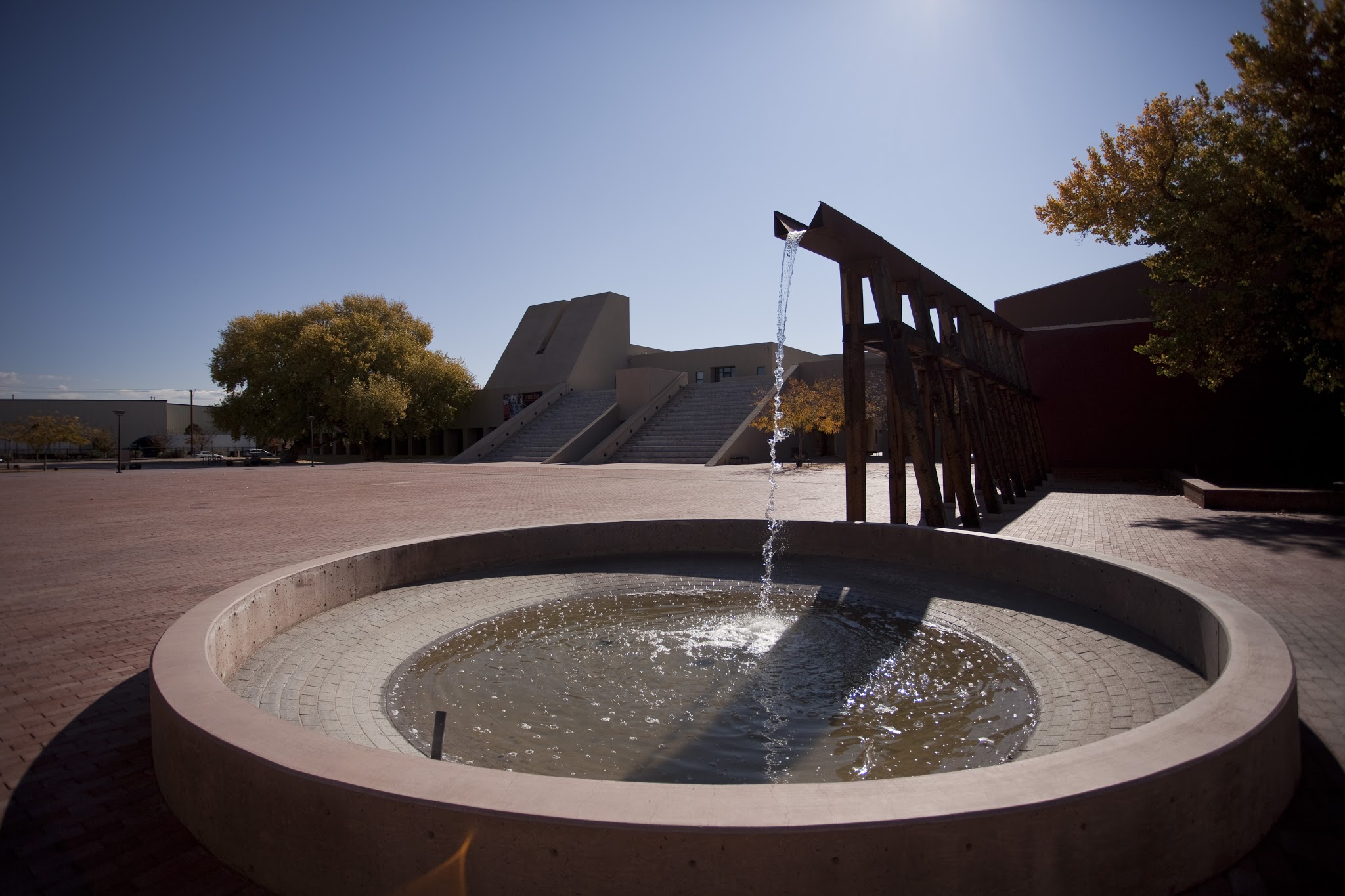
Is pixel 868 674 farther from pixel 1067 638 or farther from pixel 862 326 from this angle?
pixel 862 326

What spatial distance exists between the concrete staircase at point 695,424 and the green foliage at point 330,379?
14777 mm

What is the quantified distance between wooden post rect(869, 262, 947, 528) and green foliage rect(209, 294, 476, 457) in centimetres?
3466

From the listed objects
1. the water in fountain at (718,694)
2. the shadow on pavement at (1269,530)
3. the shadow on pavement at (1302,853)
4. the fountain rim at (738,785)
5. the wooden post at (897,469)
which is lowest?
the water in fountain at (718,694)

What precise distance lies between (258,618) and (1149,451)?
21524 mm

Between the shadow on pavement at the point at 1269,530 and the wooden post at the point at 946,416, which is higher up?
the wooden post at the point at 946,416

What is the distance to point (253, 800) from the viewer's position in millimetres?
2453

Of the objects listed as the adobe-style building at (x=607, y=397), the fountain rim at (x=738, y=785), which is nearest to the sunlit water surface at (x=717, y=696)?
the fountain rim at (x=738, y=785)

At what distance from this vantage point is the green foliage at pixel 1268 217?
1104 cm

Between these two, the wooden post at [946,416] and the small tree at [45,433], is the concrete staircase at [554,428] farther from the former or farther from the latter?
the small tree at [45,433]

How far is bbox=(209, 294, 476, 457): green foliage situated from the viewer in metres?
39.6

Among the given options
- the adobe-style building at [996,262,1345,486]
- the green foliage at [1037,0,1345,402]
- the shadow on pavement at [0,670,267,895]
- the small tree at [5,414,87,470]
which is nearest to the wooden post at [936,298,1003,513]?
the green foliage at [1037,0,1345,402]

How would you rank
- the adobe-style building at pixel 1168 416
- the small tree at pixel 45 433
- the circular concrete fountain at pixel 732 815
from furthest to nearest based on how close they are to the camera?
1. the small tree at pixel 45 433
2. the adobe-style building at pixel 1168 416
3. the circular concrete fountain at pixel 732 815

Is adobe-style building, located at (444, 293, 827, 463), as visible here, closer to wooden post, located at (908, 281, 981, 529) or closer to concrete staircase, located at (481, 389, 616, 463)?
concrete staircase, located at (481, 389, 616, 463)

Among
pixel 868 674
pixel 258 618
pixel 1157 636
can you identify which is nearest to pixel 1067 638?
pixel 1157 636
